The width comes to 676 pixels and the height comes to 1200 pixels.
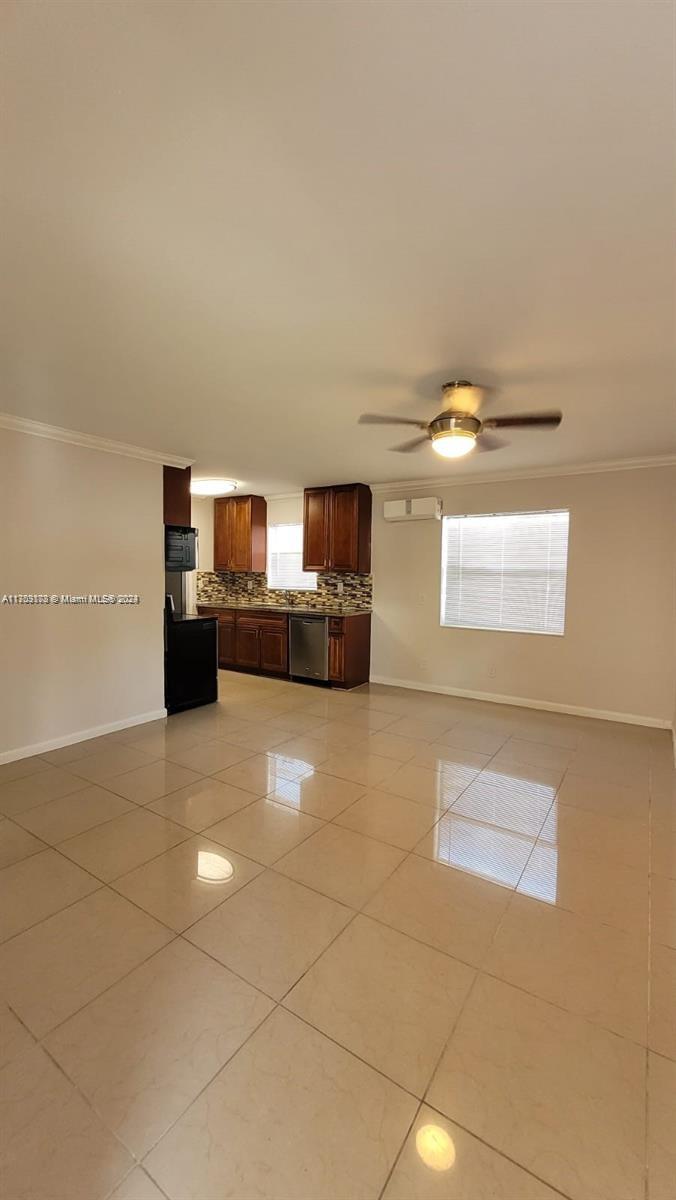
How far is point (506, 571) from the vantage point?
16.7 feet

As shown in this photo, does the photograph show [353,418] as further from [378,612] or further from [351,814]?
[378,612]

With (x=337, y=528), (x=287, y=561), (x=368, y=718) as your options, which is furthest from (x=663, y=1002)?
(x=287, y=561)

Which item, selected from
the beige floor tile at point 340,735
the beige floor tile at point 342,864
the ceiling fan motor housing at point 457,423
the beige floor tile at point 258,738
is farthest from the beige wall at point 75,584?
the ceiling fan motor housing at point 457,423

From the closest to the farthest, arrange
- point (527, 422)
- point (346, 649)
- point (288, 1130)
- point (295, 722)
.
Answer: point (288, 1130) < point (527, 422) < point (295, 722) < point (346, 649)

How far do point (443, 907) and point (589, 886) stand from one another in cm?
72

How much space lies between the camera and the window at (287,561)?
21.7 feet

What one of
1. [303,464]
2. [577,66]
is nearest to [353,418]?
[303,464]

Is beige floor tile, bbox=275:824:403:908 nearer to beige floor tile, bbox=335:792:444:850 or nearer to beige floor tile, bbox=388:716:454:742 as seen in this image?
beige floor tile, bbox=335:792:444:850

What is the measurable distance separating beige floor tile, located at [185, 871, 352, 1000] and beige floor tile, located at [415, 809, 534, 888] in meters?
0.65

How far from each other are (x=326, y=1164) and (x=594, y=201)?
260 centimetres

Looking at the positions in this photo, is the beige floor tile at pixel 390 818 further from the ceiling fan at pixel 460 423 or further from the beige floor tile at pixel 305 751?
the ceiling fan at pixel 460 423

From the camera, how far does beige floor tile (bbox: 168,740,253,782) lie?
3352 mm

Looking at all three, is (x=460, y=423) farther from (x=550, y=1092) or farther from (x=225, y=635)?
(x=225, y=635)

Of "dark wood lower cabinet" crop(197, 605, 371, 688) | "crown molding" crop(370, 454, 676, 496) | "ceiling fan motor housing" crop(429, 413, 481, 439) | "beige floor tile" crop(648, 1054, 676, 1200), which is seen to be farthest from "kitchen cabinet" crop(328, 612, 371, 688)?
"beige floor tile" crop(648, 1054, 676, 1200)
